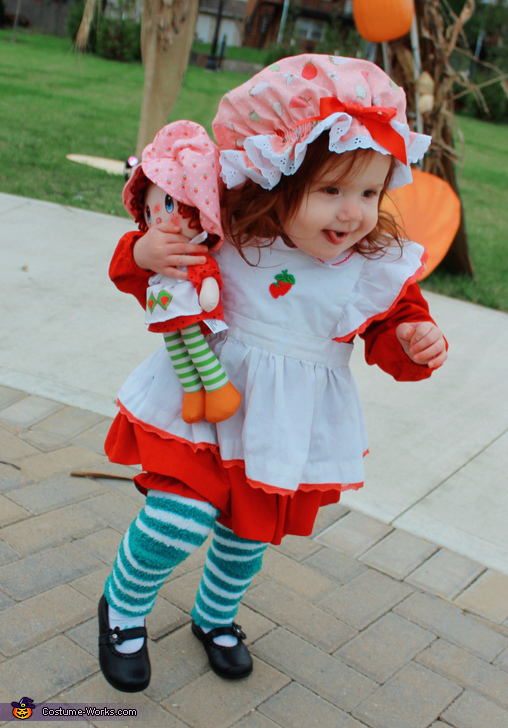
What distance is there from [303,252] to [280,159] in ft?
0.83

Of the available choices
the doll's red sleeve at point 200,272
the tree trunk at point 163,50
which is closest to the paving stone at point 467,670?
the doll's red sleeve at point 200,272

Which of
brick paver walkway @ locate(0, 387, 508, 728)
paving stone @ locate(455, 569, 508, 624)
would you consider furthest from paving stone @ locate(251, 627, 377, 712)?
paving stone @ locate(455, 569, 508, 624)

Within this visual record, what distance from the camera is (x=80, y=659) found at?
1.89m

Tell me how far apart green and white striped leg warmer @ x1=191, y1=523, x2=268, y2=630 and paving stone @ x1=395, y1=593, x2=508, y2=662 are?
61 cm

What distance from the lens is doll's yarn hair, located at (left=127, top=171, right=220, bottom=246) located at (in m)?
1.67

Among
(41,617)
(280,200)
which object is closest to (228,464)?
(280,200)

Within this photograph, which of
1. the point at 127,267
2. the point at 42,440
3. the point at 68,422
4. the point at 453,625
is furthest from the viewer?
the point at 68,422

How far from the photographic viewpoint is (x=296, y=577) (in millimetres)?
2383

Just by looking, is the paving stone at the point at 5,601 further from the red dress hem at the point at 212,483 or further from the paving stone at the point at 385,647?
the paving stone at the point at 385,647

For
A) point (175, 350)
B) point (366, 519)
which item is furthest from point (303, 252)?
point (366, 519)

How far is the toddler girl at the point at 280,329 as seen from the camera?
161 centimetres

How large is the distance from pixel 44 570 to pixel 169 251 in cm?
106

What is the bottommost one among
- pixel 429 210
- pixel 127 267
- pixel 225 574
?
pixel 225 574

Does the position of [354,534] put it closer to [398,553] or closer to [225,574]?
[398,553]
